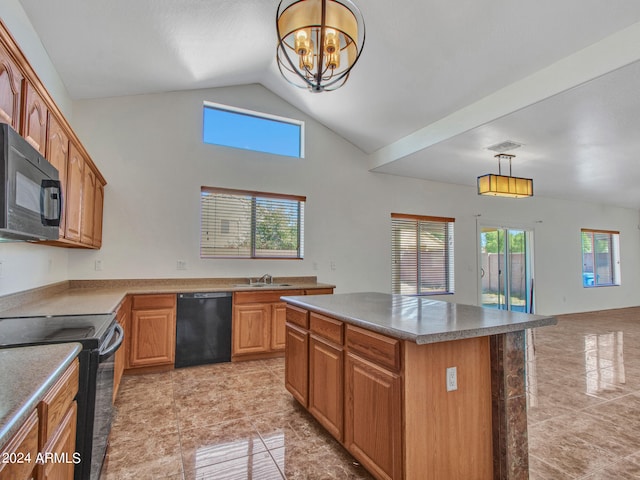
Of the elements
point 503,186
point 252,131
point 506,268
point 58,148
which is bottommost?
point 506,268

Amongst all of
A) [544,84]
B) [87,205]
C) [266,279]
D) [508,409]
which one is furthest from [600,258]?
[87,205]

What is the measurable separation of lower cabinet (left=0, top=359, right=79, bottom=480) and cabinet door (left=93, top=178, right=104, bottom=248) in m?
2.53

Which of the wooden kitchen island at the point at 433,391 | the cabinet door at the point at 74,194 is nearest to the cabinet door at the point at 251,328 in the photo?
the cabinet door at the point at 74,194

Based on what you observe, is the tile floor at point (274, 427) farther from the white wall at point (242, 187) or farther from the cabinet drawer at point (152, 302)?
the white wall at point (242, 187)

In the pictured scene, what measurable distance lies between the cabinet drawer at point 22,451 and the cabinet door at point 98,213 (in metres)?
2.96

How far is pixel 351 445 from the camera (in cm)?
198

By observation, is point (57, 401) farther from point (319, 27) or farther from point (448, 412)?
point (319, 27)

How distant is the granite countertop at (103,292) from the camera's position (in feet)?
7.50

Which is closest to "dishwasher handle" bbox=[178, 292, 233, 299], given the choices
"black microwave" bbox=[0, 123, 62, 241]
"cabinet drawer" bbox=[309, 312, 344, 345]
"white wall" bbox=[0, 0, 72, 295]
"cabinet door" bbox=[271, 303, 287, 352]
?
"cabinet door" bbox=[271, 303, 287, 352]

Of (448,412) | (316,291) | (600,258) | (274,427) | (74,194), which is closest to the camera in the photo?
(448,412)

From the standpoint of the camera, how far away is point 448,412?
168 centimetres

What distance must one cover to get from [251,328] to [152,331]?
103 centimetres

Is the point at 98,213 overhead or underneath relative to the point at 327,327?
overhead

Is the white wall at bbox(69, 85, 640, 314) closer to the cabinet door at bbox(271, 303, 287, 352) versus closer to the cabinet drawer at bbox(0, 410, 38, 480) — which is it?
the cabinet door at bbox(271, 303, 287, 352)
